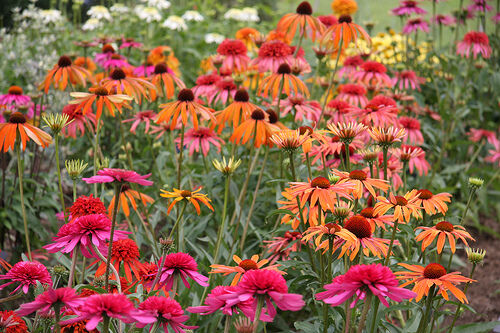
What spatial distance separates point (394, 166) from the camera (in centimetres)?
229

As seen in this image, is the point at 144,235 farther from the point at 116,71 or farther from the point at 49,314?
the point at 49,314

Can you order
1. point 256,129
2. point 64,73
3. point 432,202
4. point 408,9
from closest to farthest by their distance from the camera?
1. point 432,202
2. point 256,129
3. point 64,73
4. point 408,9

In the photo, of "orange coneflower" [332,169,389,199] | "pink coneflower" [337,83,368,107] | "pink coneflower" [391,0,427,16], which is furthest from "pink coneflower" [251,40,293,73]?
"pink coneflower" [391,0,427,16]

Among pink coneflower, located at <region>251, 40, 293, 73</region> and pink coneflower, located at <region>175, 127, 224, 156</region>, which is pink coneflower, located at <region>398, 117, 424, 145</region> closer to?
pink coneflower, located at <region>251, 40, 293, 73</region>

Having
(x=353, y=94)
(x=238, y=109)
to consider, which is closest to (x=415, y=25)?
(x=353, y=94)

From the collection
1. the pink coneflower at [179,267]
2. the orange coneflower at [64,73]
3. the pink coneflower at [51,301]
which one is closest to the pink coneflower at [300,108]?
the orange coneflower at [64,73]

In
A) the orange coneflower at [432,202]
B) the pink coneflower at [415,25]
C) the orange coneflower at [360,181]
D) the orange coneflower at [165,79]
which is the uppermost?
the pink coneflower at [415,25]

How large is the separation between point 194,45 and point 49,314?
14.7ft

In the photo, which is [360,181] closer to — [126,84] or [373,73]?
[126,84]

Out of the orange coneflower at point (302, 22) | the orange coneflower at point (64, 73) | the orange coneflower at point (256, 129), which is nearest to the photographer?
the orange coneflower at point (256, 129)

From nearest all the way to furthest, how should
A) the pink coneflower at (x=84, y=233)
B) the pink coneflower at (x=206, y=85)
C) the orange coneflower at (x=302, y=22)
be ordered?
the pink coneflower at (x=84, y=233) < the orange coneflower at (x=302, y=22) < the pink coneflower at (x=206, y=85)

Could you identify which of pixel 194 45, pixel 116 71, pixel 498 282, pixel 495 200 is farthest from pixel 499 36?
pixel 116 71

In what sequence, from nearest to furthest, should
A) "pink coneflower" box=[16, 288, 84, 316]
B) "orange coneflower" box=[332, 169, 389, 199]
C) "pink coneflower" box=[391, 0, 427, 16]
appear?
1. "pink coneflower" box=[16, 288, 84, 316]
2. "orange coneflower" box=[332, 169, 389, 199]
3. "pink coneflower" box=[391, 0, 427, 16]

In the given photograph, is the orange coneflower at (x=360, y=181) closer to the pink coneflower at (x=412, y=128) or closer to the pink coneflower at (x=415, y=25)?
the pink coneflower at (x=412, y=128)
